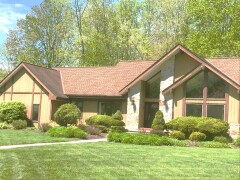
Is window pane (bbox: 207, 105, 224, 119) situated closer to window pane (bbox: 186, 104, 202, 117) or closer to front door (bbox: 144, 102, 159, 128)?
window pane (bbox: 186, 104, 202, 117)

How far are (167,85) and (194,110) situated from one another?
2947mm

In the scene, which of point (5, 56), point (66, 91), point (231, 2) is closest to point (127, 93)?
point (66, 91)

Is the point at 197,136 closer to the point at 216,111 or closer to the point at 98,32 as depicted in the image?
the point at 216,111

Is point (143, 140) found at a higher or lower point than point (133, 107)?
lower

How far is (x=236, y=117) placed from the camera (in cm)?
2525

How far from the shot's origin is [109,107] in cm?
3125

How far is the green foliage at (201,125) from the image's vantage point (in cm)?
2381

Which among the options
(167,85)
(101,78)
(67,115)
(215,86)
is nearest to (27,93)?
(67,115)

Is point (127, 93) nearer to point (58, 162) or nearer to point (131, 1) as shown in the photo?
point (58, 162)

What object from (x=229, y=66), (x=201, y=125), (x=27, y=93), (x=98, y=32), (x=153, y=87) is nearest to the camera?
(x=201, y=125)

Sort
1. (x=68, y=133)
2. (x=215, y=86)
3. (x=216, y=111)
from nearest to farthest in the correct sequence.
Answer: (x=68, y=133) < (x=216, y=111) < (x=215, y=86)

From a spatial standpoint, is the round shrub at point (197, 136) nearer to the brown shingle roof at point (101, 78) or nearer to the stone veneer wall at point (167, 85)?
the stone veneer wall at point (167, 85)

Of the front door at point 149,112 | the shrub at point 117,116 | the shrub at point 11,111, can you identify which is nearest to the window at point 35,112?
the shrub at point 11,111

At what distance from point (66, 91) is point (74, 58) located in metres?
17.8
